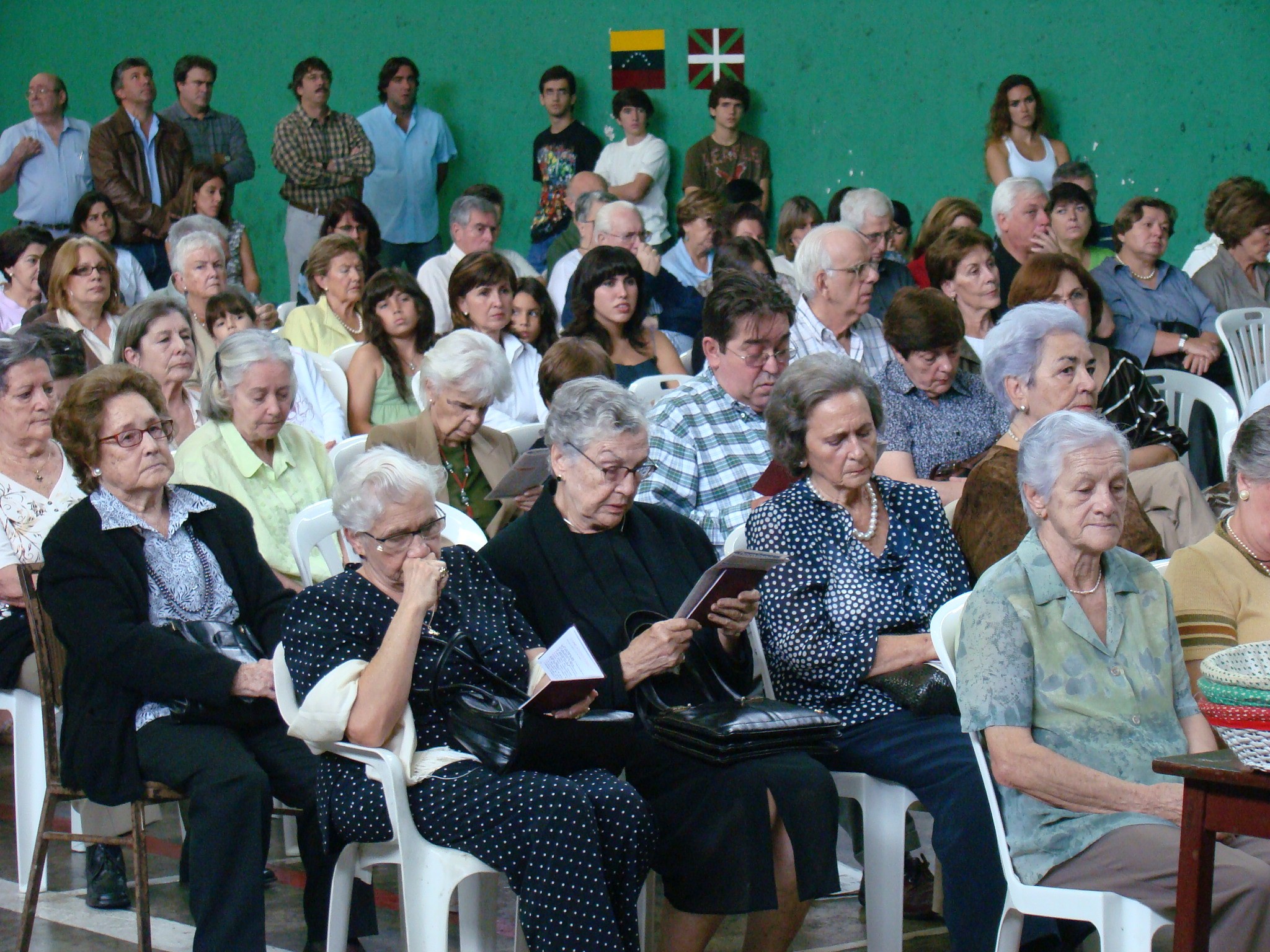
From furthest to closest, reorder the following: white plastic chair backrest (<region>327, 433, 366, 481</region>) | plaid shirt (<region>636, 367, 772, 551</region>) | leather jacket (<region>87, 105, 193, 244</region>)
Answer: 1. leather jacket (<region>87, 105, 193, 244</region>)
2. white plastic chair backrest (<region>327, 433, 366, 481</region>)
3. plaid shirt (<region>636, 367, 772, 551</region>)

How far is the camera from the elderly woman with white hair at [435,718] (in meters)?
2.63

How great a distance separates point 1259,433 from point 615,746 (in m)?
1.40

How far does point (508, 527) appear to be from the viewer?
3.28m

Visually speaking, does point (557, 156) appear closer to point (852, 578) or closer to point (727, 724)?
point (852, 578)

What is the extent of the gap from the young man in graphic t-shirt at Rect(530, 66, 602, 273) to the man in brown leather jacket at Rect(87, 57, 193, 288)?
85.4 inches

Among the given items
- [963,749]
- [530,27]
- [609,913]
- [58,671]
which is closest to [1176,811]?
[963,749]

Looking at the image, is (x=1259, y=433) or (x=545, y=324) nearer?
(x=1259, y=433)

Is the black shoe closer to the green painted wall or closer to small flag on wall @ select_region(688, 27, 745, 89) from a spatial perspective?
the green painted wall

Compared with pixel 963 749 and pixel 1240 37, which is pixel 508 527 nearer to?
pixel 963 749

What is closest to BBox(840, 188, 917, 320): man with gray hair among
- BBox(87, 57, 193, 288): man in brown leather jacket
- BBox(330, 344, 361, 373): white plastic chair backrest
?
BBox(330, 344, 361, 373): white plastic chair backrest

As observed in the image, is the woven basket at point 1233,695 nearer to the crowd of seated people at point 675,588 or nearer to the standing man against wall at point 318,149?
the crowd of seated people at point 675,588

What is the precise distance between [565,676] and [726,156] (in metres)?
6.54

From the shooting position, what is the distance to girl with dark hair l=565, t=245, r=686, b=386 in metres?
5.63

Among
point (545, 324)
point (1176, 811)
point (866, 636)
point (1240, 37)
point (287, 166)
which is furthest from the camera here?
point (287, 166)
